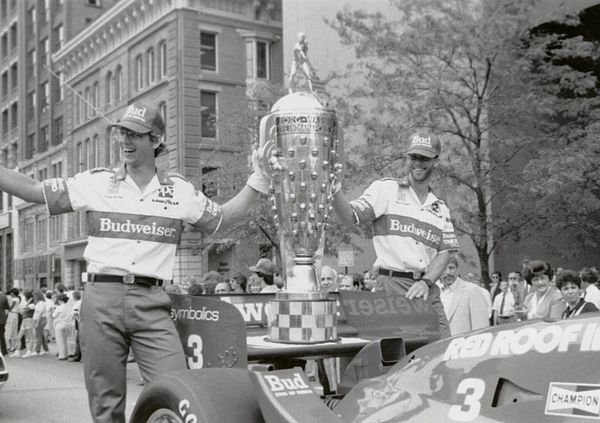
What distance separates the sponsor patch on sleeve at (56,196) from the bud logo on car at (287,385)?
1428 mm

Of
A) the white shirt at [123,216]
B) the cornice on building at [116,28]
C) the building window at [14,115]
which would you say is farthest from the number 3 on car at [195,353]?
the building window at [14,115]

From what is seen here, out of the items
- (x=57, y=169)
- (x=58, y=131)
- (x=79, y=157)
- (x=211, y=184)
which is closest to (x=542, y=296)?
(x=211, y=184)

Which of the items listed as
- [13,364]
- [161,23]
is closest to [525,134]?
[13,364]

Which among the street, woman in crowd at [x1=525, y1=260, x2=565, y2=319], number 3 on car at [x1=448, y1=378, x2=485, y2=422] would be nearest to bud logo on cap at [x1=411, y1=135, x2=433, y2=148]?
number 3 on car at [x1=448, y1=378, x2=485, y2=422]

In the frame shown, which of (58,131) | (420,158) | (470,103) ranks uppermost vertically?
(58,131)

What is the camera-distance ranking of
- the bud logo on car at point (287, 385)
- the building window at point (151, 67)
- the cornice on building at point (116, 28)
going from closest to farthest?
1. the bud logo on car at point (287, 385)
2. the cornice on building at point (116, 28)
3. the building window at point (151, 67)

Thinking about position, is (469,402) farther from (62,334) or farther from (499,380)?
(62,334)

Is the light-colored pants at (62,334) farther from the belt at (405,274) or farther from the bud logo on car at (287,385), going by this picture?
the bud logo on car at (287,385)

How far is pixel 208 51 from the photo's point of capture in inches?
1330

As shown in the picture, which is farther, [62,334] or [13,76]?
[13,76]

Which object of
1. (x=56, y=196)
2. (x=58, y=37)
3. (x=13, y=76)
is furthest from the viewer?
(x=13, y=76)

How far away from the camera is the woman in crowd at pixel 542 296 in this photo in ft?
28.6

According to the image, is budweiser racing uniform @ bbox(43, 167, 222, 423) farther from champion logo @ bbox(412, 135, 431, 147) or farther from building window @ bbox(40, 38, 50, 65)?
building window @ bbox(40, 38, 50, 65)

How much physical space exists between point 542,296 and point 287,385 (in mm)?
6498
